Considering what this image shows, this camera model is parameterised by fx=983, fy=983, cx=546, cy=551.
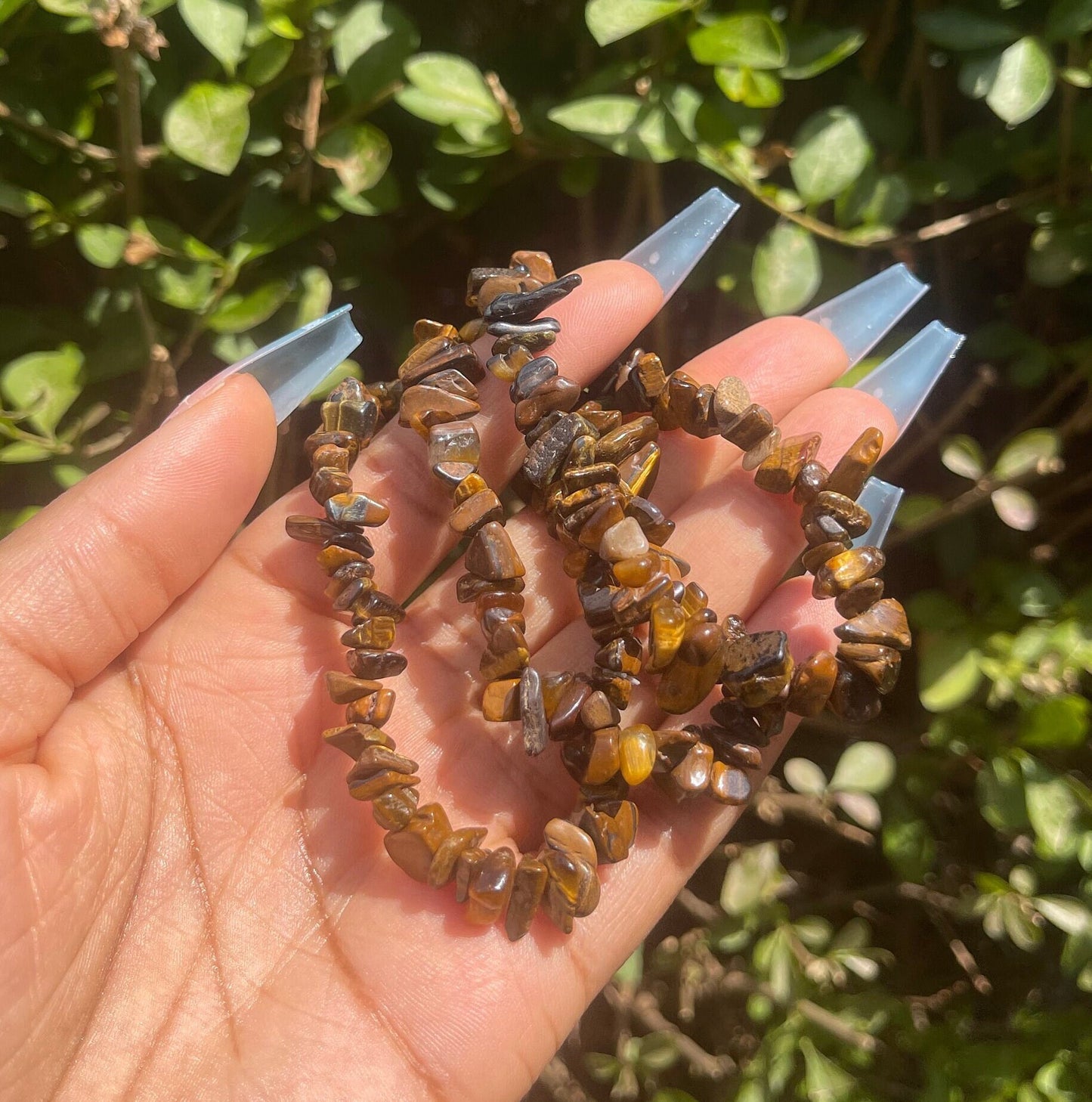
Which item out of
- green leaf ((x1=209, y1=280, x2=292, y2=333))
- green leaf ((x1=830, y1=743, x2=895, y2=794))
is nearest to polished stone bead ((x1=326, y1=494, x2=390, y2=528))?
green leaf ((x1=209, y1=280, x2=292, y2=333))

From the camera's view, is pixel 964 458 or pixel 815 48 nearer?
pixel 815 48

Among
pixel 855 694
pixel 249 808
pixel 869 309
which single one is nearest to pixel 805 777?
pixel 855 694

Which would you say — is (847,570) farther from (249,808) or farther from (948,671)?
(249,808)

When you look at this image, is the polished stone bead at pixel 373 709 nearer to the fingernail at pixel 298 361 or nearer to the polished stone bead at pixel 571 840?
the polished stone bead at pixel 571 840

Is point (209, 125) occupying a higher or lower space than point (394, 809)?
higher

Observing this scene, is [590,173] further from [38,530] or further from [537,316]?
[38,530]

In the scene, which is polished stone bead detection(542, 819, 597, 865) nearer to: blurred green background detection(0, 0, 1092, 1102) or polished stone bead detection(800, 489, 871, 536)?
blurred green background detection(0, 0, 1092, 1102)

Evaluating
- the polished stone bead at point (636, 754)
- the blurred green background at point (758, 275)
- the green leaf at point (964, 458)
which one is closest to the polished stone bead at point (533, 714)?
the polished stone bead at point (636, 754)
